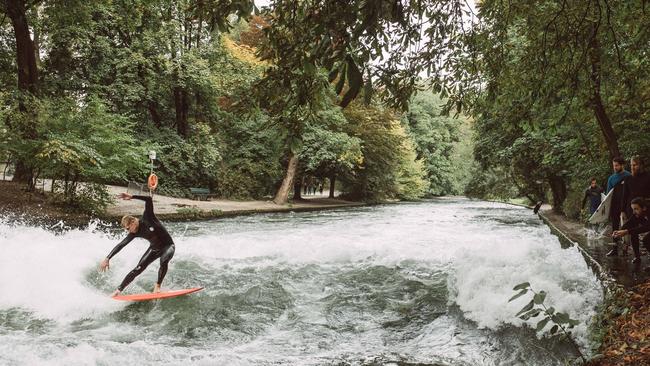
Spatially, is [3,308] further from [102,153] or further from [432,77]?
[102,153]

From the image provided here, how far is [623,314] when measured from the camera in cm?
497

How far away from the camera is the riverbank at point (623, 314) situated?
13.3 feet

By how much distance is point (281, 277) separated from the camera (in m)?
9.22

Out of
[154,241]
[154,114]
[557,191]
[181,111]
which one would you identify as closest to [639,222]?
[154,241]

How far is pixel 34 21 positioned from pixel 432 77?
21.0 meters

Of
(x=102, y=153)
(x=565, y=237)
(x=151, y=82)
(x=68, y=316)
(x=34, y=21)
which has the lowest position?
(x=68, y=316)

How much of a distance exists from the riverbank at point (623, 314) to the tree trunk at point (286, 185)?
75.4 ft

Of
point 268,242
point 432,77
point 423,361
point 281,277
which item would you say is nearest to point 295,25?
point 432,77

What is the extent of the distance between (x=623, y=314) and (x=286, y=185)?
26.1 meters

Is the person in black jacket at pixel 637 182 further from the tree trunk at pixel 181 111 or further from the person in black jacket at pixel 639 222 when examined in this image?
the tree trunk at pixel 181 111

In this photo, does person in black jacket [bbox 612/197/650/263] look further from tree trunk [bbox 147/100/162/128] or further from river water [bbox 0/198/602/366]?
tree trunk [bbox 147/100/162/128]

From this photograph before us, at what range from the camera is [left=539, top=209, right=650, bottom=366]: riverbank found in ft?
13.3

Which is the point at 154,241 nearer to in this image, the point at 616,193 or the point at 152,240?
the point at 152,240

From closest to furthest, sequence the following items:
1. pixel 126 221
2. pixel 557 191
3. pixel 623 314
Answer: pixel 623 314 < pixel 126 221 < pixel 557 191
